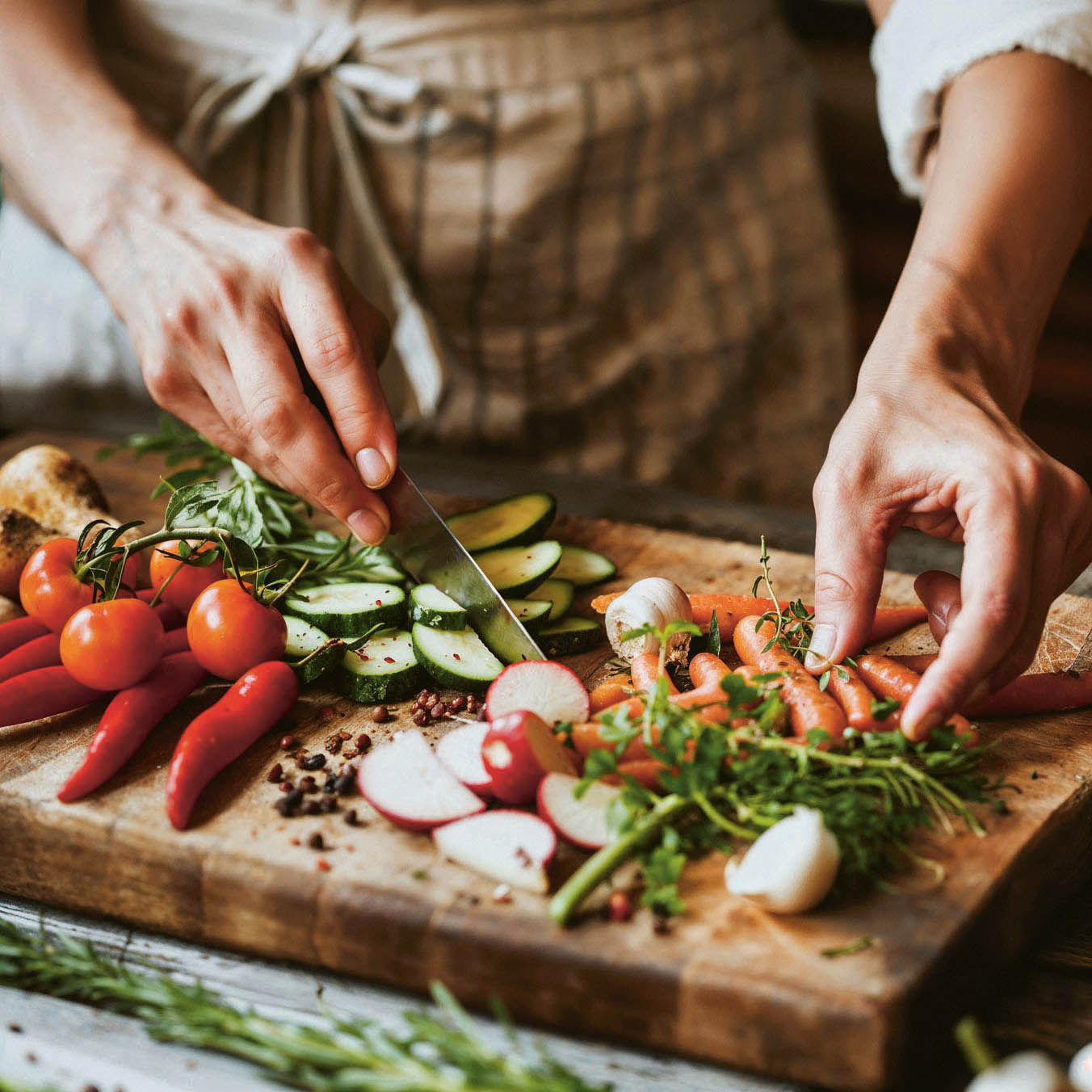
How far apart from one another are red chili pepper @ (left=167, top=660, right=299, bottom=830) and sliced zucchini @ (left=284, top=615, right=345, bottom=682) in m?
0.03

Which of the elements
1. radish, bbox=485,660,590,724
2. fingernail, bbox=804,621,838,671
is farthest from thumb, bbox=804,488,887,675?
radish, bbox=485,660,590,724

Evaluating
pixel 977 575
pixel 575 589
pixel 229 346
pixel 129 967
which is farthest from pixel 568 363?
pixel 129 967

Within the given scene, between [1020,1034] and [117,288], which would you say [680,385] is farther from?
[1020,1034]

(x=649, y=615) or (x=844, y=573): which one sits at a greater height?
(x=844, y=573)

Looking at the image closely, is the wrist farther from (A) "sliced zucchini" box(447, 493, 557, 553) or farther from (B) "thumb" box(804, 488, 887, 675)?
(A) "sliced zucchini" box(447, 493, 557, 553)

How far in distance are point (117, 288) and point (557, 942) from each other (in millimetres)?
1533

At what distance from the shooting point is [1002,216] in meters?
1.91

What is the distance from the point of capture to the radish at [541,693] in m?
1.64

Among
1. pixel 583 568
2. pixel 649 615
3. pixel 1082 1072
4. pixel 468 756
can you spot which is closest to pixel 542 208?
pixel 583 568

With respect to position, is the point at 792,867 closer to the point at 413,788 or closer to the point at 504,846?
Answer: the point at 504,846

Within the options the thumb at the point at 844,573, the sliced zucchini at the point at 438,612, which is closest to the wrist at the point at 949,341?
the thumb at the point at 844,573

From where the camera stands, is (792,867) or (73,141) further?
(73,141)

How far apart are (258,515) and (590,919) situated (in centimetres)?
100

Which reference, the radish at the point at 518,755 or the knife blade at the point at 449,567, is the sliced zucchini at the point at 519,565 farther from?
the radish at the point at 518,755
